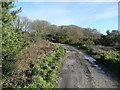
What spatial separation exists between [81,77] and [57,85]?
6.21 ft

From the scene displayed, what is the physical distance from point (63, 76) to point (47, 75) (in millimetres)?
1094

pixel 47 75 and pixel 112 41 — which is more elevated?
pixel 47 75

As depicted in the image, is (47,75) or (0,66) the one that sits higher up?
(0,66)

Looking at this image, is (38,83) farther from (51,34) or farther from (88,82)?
Answer: (51,34)

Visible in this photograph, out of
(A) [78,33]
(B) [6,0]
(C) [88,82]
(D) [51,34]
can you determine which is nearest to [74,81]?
(C) [88,82]

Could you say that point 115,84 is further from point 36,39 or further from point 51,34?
point 51,34

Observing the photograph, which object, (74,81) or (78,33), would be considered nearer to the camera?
(74,81)

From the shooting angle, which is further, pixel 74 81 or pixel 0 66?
pixel 74 81

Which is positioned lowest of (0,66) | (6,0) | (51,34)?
(51,34)

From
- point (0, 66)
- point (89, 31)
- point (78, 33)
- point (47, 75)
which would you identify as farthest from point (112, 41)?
point (0, 66)

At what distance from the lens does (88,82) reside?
6.50 meters

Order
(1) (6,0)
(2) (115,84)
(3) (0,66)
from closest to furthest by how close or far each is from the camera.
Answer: (1) (6,0) → (3) (0,66) → (2) (115,84)

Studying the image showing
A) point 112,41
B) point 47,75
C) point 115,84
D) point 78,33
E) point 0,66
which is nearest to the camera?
point 0,66

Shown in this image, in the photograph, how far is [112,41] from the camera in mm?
23766
